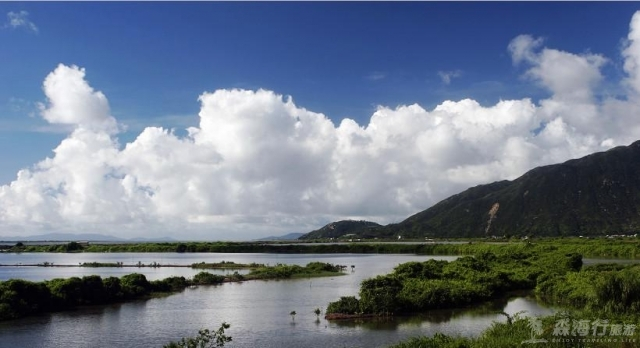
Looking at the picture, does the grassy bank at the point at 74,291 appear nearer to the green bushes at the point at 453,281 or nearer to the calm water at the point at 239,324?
the calm water at the point at 239,324

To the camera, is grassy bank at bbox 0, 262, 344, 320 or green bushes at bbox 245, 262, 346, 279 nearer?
grassy bank at bbox 0, 262, 344, 320

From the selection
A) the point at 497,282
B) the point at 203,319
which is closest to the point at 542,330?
the point at 203,319

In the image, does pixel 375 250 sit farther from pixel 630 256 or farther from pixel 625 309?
pixel 625 309

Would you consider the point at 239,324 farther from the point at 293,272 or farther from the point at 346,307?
the point at 293,272

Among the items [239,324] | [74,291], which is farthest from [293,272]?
[239,324]

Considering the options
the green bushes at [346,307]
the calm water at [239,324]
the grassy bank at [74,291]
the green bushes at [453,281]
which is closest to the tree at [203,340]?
the calm water at [239,324]

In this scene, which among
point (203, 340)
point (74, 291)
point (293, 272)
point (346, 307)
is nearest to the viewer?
point (203, 340)

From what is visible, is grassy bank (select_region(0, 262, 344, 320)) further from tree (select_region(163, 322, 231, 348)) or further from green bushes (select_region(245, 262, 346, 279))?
tree (select_region(163, 322, 231, 348))

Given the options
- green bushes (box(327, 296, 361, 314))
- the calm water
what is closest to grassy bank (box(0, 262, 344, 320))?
the calm water

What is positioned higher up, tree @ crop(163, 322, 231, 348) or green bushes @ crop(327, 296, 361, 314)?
tree @ crop(163, 322, 231, 348)

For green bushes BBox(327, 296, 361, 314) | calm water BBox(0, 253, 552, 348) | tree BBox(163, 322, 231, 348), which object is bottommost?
calm water BBox(0, 253, 552, 348)

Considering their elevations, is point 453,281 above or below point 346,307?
above

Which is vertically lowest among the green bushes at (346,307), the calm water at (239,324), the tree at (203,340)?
the calm water at (239,324)

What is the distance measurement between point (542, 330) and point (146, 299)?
163 feet
